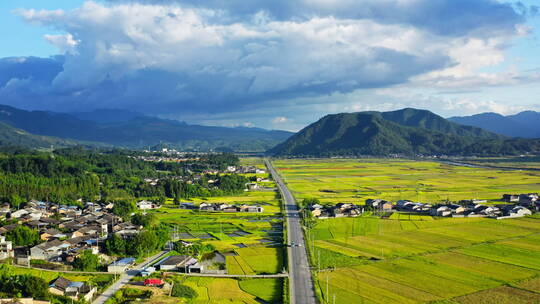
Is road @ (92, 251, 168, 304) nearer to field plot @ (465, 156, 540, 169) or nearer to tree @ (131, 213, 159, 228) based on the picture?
tree @ (131, 213, 159, 228)

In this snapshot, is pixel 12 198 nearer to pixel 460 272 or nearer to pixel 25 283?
pixel 25 283

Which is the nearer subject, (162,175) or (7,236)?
(7,236)

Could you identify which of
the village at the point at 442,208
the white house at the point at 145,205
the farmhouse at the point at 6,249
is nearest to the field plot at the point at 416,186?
the village at the point at 442,208

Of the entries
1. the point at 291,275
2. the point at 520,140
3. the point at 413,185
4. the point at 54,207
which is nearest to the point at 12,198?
the point at 54,207

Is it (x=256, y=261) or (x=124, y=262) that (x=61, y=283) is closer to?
(x=124, y=262)

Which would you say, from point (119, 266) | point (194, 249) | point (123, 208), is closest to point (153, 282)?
point (119, 266)

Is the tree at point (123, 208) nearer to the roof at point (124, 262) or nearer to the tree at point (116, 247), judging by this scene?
the tree at point (116, 247)

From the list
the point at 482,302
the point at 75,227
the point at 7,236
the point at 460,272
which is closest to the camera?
the point at 482,302

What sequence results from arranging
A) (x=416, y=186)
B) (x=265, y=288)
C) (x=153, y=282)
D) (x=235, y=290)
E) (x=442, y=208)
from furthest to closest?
(x=416, y=186), (x=442, y=208), (x=153, y=282), (x=265, y=288), (x=235, y=290)
